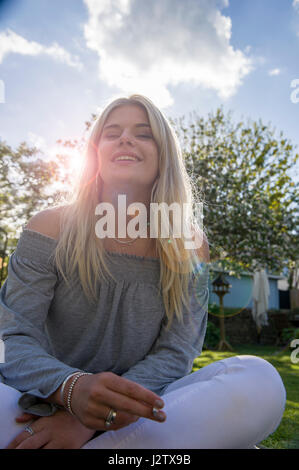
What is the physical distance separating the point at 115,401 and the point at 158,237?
1.01 meters

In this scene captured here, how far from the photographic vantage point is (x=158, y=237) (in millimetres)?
1872

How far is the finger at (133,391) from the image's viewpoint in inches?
38.8

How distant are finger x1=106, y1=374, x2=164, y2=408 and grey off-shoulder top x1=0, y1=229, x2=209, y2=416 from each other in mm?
451

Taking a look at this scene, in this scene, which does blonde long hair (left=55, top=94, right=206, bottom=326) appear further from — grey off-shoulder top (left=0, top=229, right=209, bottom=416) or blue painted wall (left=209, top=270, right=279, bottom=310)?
blue painted wall (left=209, top=270, right=279, bottom=310)

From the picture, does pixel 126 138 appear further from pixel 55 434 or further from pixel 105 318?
pixel 55 434

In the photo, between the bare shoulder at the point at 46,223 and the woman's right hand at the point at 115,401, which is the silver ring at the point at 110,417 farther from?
the bare shoulder at the point at 46,223

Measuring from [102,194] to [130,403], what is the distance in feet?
4.21

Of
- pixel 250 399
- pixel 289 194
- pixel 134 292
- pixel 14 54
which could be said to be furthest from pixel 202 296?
pixel 289 194

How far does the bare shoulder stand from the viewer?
66.1 inches

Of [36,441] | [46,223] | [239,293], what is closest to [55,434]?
[36,441]

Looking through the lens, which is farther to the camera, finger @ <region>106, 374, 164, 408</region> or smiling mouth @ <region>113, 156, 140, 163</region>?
smiling mouth @ <region>113, 156, 140, 163</region>

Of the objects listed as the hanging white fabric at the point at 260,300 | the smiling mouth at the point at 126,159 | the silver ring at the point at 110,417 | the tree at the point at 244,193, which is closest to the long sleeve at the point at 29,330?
Result: the silver ring at the point at 110,417

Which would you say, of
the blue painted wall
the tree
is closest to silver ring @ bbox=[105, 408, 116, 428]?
the tree
